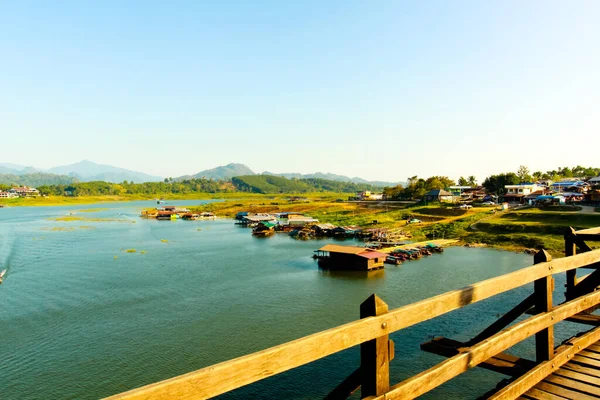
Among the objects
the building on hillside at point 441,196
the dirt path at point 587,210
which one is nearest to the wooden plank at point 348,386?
the dirt path at point 587,210

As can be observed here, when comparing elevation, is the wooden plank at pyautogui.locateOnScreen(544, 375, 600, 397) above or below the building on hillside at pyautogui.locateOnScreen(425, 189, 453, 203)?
below

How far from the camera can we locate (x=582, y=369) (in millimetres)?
7297

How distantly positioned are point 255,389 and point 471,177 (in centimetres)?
17607

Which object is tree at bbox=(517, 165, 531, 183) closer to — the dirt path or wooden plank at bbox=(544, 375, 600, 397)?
the dirt path

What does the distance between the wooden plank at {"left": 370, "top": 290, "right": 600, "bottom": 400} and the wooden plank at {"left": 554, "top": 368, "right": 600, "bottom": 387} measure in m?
0.92

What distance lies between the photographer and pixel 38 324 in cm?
3112

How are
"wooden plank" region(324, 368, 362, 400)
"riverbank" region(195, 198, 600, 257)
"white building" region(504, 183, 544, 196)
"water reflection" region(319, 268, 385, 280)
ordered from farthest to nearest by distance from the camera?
"white building" region(504, 183, 544, 196), "riverbank" region(195, 198, 600, 257), "water reflection" region(319, 268, 385, 280), "wooden plank" region(324, 368, 362, 400)

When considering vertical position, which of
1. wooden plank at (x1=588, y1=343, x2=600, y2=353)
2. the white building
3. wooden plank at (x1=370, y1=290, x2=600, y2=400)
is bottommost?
wooden plank at (x1=588, y1=343, x2=600, y2=353)

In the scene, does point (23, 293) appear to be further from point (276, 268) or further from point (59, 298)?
point (276, 268)

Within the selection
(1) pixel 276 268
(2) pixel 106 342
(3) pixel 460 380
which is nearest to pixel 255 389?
(3) pixel 460 380

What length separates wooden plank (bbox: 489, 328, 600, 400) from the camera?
6.22 m

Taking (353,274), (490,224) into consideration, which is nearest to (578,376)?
(353,274)

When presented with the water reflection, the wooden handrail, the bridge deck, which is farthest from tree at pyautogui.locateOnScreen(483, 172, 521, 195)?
the wooden handrail

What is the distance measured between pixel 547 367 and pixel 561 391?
457 mm
